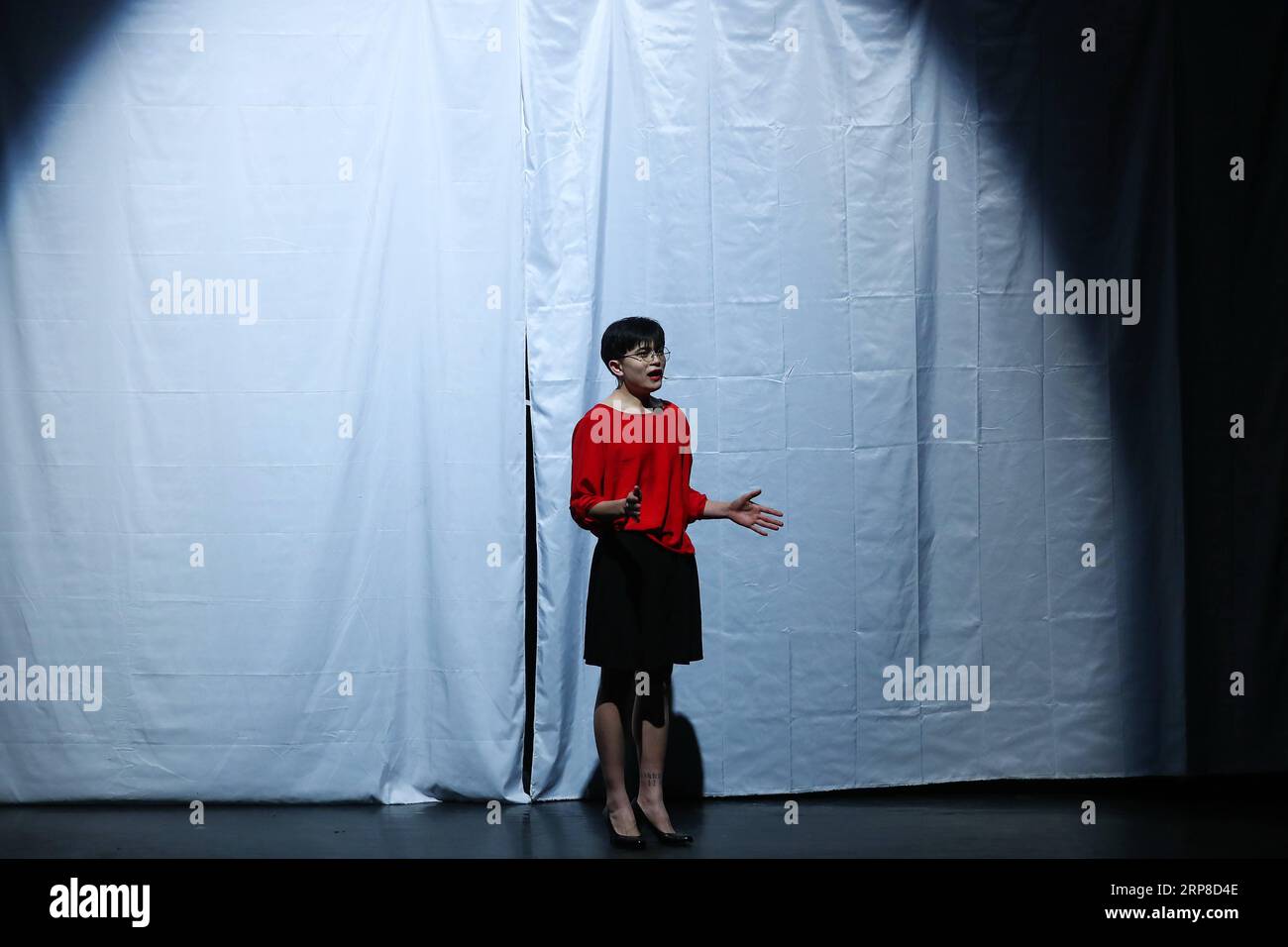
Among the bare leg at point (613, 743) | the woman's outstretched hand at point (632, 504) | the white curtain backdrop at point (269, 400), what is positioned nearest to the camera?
the woman's outstretched hand at point (632, 504)

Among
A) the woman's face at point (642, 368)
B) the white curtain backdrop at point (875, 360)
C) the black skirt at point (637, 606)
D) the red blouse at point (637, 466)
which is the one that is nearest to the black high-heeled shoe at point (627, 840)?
the black skirt at point (637, 606)

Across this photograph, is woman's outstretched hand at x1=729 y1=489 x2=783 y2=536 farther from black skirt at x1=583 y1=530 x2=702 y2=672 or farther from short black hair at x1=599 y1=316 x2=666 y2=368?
short black hair at x1=599 y1=316 x2=666 y2=368

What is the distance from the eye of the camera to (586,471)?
10.3ft

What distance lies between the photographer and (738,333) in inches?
150

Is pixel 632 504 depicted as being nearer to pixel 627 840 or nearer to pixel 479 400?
pixel 627 840

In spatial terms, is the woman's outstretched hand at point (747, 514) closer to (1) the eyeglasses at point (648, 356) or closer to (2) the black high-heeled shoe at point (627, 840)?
(1) the eyeglasses at point (648, 356)

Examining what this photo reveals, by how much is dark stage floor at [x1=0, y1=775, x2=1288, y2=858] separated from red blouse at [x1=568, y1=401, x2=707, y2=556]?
78 cm

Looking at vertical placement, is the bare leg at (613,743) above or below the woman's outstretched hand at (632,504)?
below

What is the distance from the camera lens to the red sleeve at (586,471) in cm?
308

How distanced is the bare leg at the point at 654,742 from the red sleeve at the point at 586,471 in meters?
0.46
